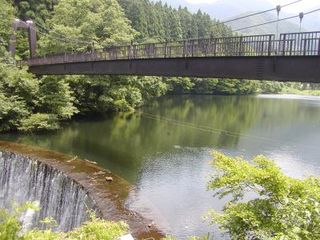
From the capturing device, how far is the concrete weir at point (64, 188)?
49.6 ft

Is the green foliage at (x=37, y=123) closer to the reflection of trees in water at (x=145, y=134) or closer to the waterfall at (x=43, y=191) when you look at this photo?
the reflection of trees in water at (x=145, y=134)

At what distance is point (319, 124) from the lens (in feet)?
142

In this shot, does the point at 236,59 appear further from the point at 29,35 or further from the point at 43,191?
the point at 29,35

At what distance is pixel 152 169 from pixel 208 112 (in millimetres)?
28963

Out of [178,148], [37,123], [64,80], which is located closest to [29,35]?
[64,80]

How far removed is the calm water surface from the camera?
17.2m

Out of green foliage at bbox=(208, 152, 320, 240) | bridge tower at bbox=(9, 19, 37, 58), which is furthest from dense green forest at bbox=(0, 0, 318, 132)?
green foliage at bbox=(208, 152, 320, 240)

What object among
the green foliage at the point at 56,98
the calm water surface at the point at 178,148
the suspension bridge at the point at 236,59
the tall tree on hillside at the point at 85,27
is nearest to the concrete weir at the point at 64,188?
the calm water surface at the point at 178,148

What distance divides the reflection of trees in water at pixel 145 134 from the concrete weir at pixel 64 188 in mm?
2470

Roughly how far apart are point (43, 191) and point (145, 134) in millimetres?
15227

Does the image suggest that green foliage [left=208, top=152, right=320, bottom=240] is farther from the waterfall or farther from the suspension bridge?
the waterfall

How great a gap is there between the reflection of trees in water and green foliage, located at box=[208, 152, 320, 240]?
1136 cm

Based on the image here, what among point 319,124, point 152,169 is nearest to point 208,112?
point 319,124

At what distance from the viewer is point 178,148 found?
27797 mm
